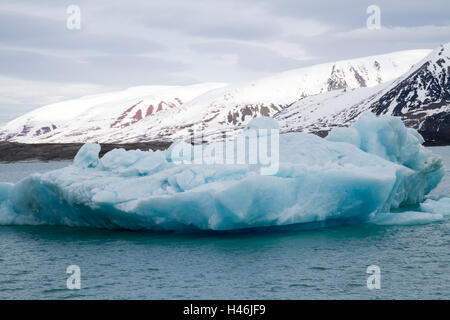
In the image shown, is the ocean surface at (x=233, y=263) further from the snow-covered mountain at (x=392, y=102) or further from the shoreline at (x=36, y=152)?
the snow-covered mountain at (x=392, y=102)

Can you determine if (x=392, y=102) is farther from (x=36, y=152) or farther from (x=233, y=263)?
(x=233, y=263)

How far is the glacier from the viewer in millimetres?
13227

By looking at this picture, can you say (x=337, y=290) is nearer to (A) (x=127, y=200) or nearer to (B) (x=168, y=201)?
(B) (x=168, y=201)

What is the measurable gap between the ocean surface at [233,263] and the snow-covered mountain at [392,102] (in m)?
111

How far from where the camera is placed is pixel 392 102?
152 meters

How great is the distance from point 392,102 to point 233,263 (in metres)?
149

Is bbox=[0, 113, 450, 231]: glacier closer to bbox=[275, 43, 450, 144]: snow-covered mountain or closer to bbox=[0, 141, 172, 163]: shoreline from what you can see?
bbox=[0, 141, 172, 163]: shoreline

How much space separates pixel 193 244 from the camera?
1305cm

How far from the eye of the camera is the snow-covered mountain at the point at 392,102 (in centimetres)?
13688

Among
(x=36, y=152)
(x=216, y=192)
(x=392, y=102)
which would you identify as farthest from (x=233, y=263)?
(x=392, y=102)

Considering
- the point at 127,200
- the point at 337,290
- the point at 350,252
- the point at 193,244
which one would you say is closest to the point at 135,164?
the point at 127,200

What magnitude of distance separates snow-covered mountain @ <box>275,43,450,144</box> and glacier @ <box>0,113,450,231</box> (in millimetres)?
108851

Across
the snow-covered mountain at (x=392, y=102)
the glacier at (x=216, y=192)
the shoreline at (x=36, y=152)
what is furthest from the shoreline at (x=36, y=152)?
the glacier at (x=216, y=192)
